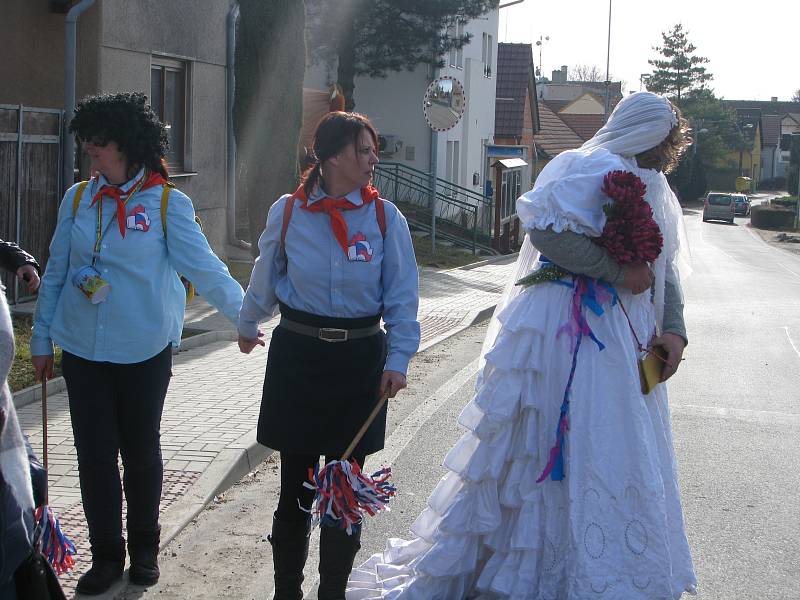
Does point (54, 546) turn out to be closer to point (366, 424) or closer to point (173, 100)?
point (366, 424)

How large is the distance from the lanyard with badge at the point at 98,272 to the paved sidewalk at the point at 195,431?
120 centimetres

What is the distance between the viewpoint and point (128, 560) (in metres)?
4.70

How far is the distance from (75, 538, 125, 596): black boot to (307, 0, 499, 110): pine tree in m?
25.2

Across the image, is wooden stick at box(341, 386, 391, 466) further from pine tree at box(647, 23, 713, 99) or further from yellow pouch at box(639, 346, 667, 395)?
pine tree at box(647, 23, 713, 99)

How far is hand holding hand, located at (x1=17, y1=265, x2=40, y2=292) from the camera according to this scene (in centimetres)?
361

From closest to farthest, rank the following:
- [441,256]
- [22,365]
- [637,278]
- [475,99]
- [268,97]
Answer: [637,278] → [22,365] → [268,97] → [441,256] → [475,99]

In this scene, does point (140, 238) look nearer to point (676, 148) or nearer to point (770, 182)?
point (676, 148)

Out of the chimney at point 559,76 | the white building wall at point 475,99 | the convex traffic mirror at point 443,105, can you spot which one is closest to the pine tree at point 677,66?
the chimney at point 559,76

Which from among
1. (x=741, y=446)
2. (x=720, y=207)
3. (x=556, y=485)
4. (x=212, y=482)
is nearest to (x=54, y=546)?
(x=556, y=485)

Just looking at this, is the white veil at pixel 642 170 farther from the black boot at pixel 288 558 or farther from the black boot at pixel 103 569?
the black boot at pixel 103 569

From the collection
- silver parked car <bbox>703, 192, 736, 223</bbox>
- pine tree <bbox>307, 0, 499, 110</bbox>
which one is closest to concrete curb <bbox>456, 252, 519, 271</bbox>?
pine tree <bbox>307, 0, 499, 110</bbox>

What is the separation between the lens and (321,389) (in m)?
3.99

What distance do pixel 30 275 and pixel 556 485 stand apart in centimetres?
203

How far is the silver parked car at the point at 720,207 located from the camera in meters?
62.5
